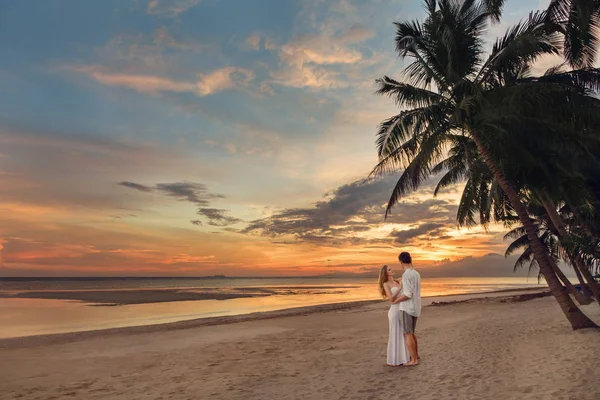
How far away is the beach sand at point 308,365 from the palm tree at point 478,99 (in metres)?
3.72

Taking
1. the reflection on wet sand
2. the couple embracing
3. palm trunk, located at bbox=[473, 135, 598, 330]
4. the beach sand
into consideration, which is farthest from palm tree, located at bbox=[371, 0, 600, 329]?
the reflection on wet sand

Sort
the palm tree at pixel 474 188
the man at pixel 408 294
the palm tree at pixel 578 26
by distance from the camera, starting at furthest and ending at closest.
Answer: the palm tree at pixel 474 188, the palm tree at pixel 578 26, the man at pixel 408 294

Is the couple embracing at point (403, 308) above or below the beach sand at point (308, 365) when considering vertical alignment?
above

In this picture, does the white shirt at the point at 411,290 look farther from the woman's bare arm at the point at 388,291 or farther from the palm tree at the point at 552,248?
the palm tree at the point at 552,248

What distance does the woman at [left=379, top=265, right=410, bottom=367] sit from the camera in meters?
8.31

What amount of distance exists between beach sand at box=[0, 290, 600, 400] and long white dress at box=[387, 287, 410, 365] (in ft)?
0.84

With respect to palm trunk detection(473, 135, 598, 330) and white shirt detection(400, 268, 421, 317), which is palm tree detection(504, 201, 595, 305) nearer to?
palm trunk detection(473, 135, 598, 330)

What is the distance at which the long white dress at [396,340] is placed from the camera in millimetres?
8320

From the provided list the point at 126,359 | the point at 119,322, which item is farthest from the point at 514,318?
the point at 119,322

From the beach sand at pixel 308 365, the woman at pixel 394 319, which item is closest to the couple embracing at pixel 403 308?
the woman at pixel 394 319

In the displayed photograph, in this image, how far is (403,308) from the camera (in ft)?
26.9

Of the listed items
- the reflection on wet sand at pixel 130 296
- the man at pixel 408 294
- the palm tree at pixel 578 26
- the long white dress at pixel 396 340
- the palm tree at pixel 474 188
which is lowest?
the reflection on wet sand at pixel 130 296

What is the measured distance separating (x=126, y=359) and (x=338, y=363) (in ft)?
18.5

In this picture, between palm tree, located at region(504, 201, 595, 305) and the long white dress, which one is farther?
palm tree, located at region(504, 201, 595, 305)
